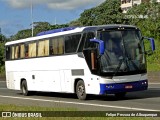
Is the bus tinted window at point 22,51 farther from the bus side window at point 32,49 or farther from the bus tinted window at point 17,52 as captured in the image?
the bus side window at point 32,49

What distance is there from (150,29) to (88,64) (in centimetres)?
3269

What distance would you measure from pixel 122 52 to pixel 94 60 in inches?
49.5

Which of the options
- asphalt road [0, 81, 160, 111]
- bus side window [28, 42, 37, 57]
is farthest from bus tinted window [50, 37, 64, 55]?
asphalt road [0, 81, 160, 111]

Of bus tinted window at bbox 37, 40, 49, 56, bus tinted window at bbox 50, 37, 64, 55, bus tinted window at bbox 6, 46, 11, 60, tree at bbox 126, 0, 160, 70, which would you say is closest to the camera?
bus tinted window at bbox 50, 37, 64, 55

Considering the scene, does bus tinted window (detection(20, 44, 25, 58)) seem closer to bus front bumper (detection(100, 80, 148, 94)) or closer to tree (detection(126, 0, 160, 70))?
bus front bumper (detection(100, 80, 148, 94))

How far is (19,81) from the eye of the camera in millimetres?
28656

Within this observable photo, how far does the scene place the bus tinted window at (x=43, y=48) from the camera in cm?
2481

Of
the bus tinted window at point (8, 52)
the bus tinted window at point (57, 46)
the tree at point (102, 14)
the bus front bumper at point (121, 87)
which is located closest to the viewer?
the bus front bumper at point (121, 87)

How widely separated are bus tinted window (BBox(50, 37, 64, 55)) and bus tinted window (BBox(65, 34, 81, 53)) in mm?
478

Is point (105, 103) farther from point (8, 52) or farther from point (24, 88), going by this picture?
point (8, 52)

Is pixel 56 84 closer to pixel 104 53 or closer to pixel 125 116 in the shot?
pixel 104 53

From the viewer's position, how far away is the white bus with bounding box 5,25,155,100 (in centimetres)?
2059

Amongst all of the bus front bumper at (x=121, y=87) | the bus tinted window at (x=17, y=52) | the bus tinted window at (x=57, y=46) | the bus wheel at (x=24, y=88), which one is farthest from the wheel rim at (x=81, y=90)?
the bus tinted window at (x=17, y=52)

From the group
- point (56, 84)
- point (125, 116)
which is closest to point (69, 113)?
point (125, 116)
